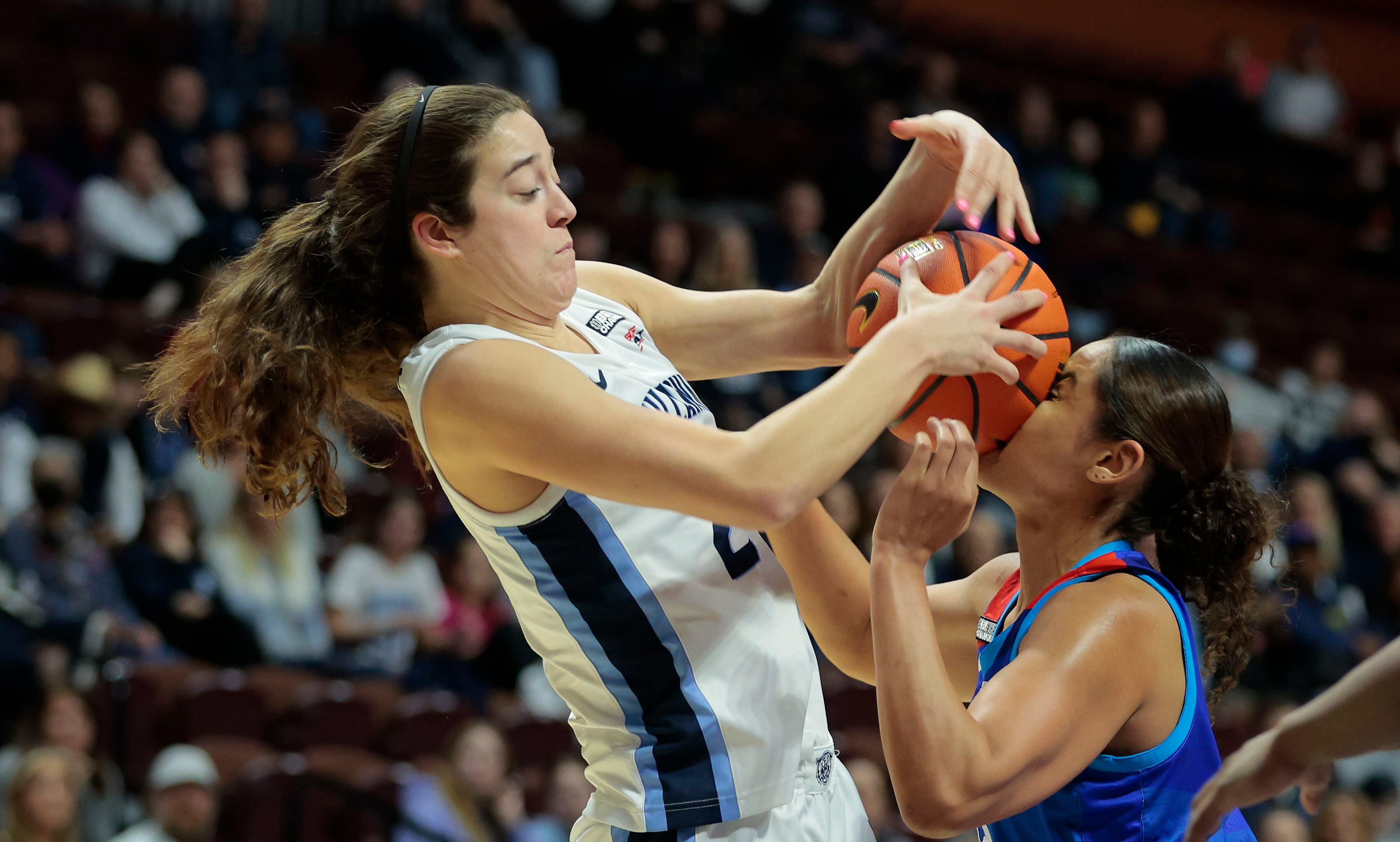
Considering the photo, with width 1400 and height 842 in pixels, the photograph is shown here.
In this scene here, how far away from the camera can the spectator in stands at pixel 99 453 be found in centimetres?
627

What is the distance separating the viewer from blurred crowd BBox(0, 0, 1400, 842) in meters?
5.59

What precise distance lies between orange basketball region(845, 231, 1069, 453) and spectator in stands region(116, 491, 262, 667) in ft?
14.5

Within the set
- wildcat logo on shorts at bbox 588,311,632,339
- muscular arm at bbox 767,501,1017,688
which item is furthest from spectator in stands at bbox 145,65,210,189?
muscular arm at bbox 767,501,1017,688

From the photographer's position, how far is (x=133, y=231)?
23.8 ft

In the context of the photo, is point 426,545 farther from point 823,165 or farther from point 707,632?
point 707,632

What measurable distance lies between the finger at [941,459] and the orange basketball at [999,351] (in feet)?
0.35

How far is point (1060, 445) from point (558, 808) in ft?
12.4

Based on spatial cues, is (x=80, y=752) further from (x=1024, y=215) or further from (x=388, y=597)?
(x=1024, y=215)

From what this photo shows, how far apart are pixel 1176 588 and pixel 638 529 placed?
3.20ft

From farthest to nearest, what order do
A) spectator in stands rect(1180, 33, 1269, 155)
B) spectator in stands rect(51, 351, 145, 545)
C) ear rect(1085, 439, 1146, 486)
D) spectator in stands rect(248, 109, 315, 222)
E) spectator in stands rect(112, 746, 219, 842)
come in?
spectator in stands rect(1180, 33, 1269, 155) → spectator in stands rect(248, 109, 315, 222) → spectator in stands rect(51, 351, 145, 545) → spectator in stands rect(112, 746, 219, 842) → ear rect(1085, 439, 1146, 486)

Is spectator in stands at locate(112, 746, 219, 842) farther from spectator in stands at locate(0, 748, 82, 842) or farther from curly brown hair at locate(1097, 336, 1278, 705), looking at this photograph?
curly brown hair at locate(1097, 336, 1278, 705)

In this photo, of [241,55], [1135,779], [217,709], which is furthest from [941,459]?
[241,55]

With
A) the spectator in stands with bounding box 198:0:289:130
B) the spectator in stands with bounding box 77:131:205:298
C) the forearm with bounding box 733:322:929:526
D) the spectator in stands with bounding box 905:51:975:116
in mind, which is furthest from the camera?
the spectator in stands with bounding box 905:51:975:116

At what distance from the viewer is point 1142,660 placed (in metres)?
2.22
